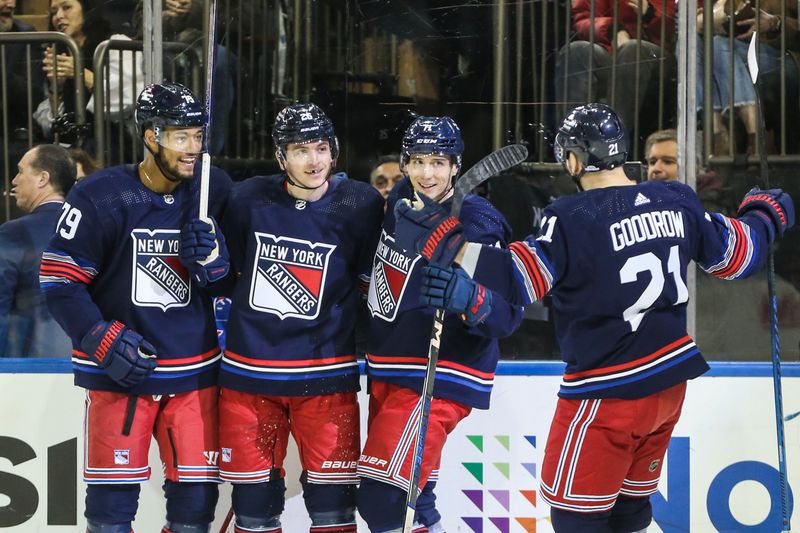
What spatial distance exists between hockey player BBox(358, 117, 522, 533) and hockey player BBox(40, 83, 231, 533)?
44 centimetres

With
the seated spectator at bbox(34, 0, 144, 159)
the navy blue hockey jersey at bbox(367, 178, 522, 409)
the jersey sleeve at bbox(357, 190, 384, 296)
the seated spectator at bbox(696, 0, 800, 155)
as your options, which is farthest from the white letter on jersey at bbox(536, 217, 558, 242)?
the seated spectator at bbox(34, 0, 144, 159)

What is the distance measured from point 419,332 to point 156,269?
27.8 inches

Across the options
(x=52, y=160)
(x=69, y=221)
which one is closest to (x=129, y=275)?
(x=69, y=221)

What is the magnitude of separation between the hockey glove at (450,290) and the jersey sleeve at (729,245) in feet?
1.90

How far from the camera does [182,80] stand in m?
3.45

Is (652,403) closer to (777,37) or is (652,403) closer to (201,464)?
(201,464)

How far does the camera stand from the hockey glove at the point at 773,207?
9.11ft

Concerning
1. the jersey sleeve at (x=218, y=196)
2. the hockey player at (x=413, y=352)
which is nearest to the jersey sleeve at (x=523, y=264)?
the hockey player at (x=413, y=352)

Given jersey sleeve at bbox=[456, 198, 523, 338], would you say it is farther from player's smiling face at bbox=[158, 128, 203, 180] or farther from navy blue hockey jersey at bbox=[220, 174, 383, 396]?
player's smiling face at bbox=[158, 128, 203, 180]

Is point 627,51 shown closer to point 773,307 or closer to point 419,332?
point 773,307

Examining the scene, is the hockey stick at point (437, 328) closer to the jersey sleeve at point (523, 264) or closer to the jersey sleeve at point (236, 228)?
the jersey sleeve at point (523, 264)

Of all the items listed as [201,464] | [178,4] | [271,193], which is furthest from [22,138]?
[201,464]

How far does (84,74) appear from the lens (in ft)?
11.3

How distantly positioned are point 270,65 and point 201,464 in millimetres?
1281
